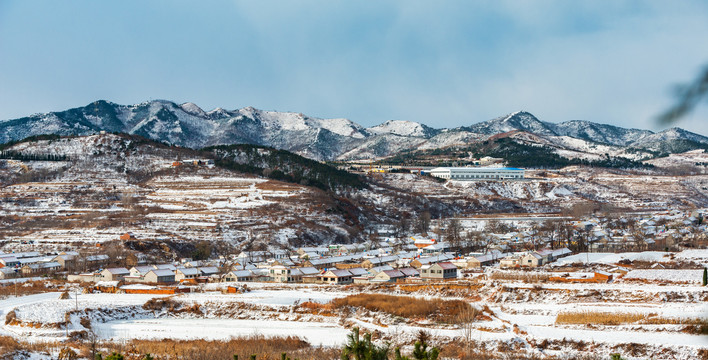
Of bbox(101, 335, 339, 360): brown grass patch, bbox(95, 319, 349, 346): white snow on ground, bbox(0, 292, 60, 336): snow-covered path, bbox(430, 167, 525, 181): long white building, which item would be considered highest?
bbox(430, 167, 525, 181): long white building

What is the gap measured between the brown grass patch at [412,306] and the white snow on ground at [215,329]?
256 centimetres

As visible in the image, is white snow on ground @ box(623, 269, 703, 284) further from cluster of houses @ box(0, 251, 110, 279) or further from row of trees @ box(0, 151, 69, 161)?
row of trees @ box(0, 151, 69, 161)

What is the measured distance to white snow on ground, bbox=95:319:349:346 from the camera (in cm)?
3216

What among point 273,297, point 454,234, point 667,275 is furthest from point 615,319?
point 454,234

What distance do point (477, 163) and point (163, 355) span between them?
480 feet

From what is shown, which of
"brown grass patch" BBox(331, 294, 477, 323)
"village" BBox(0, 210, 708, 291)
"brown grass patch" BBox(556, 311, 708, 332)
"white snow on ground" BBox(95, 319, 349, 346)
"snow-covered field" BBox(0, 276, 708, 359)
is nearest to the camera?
"brown grass patch" BBox(556, 311, 708, 332)

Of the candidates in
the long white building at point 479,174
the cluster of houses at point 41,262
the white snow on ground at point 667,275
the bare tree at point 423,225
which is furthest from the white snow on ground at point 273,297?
the long white building at point 479,174

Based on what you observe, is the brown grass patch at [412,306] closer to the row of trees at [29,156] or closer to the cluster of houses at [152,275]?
the cluster of houses at [152,275]

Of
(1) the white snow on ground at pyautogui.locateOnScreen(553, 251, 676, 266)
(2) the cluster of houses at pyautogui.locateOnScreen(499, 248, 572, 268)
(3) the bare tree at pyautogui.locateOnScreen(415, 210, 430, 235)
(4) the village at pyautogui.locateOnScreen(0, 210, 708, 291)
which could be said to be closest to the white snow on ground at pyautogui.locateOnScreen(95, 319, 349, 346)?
(4) the village at pyautogui.locateOnScreen(0, 210, 708, 291)

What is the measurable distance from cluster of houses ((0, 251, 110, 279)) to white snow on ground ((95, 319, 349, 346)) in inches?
897

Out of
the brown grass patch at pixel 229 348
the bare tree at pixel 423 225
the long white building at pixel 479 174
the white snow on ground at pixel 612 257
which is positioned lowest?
the brown grass patch at pixel 229 348

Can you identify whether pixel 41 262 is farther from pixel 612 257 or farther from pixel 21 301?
pixel 612 257

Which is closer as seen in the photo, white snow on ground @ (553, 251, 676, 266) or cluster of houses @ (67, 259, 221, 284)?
white snow on ground @ (553, 251, 676, 266)

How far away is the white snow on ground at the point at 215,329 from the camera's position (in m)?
32.2
